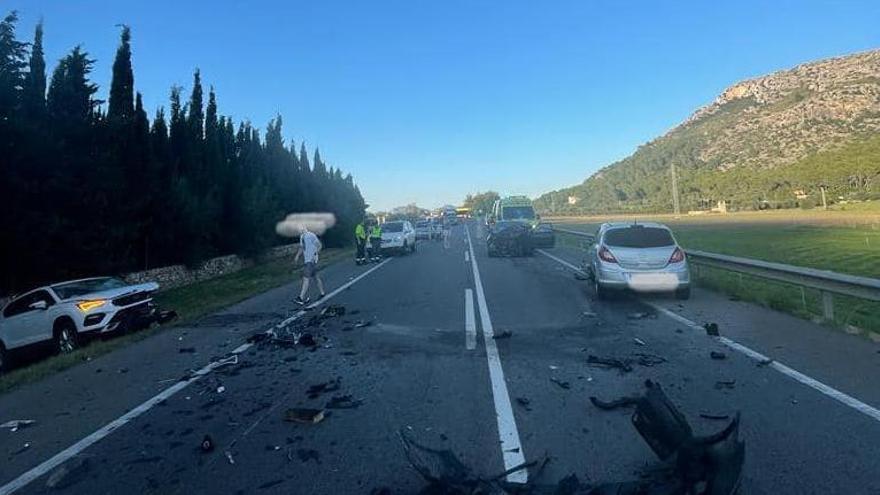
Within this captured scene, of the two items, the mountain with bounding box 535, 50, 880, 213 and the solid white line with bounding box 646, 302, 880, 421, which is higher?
the mountain with bounding box 535, 50, 880, 213

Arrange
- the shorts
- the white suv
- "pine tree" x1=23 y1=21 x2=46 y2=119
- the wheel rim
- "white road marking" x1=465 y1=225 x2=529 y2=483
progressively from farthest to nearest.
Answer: "pine tree" x1=23 y1=21 x2=46 y2=119 → the shorts → the wheel rim → the white suv → "white road marking" x1=465 y1=225 x2=529 y2=483

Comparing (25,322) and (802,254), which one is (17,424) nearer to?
(25,322)

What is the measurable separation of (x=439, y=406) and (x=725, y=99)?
169 meters

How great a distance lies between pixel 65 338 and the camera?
1176 cm

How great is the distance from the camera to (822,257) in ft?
79.0

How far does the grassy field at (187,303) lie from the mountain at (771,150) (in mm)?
69069

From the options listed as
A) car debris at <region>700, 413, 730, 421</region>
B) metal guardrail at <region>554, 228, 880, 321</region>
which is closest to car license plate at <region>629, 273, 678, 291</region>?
metal guardrail at <region>554, 228, 880, 321</region>

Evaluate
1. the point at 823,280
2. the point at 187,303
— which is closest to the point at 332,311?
the point at 187,303

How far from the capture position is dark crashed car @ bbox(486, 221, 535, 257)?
28828mm

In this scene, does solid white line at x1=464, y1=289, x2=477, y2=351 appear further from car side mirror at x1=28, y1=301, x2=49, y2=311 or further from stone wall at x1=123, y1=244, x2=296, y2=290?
stone wall at x1=123, y1=244, x2=296, y2=290

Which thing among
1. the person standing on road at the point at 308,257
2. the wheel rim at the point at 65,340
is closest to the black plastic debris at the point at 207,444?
the wheel rim at the point at 65,340

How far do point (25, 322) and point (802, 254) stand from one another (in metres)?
25.9

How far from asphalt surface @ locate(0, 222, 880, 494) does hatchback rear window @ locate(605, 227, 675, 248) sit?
80.3 inches

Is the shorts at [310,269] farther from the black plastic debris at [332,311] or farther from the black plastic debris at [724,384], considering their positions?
the black plastic debris at [724,384]
